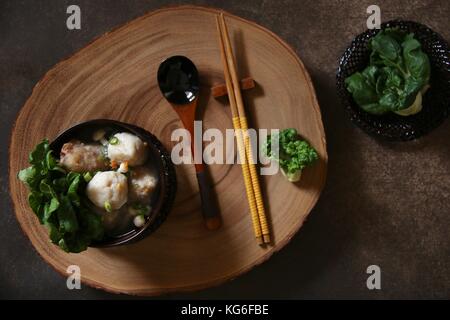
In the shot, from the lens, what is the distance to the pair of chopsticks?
5.45 ft

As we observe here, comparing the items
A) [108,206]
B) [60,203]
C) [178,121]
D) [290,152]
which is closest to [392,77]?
[290,152]

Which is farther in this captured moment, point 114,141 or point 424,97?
point 424,97

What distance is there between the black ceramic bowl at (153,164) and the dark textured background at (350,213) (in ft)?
1.63

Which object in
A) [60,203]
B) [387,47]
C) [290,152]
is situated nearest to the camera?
[60,203]

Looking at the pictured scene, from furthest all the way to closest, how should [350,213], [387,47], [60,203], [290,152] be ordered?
1. [350,213]
2. [387,47]
3. [290,152]
4. [60,203]

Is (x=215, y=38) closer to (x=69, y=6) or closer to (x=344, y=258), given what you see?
(x=69, y=6)

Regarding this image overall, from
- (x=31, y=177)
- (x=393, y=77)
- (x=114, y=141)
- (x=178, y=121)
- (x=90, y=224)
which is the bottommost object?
(x=90, y=224)

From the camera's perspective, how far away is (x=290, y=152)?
5.31ft

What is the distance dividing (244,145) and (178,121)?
0.75ft

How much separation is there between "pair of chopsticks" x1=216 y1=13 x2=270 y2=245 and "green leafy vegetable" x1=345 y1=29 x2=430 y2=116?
378mm

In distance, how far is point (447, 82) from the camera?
1761 mm

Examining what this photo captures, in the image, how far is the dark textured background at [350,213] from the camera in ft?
6.19

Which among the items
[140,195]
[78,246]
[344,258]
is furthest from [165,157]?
[344,258]

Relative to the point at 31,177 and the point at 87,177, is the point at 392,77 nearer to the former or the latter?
the point at 87,177
